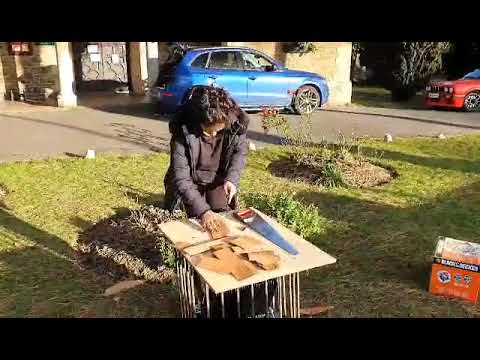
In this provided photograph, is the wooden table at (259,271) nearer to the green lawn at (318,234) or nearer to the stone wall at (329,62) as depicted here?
the green lawn at (318,234)

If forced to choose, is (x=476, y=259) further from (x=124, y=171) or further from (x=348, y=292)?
(x=124, y=171)

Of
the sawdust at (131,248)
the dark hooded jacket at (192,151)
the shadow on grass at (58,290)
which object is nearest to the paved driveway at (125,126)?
the sawdust at (131,248)

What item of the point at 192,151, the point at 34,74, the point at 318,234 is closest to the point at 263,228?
the point at 192,151

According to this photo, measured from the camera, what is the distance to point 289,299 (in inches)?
124

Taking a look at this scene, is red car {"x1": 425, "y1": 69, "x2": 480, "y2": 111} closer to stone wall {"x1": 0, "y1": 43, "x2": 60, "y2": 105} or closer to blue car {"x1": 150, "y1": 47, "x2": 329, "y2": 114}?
blue car {"x1": 150, "y1": 47, "x2": 329, "y2": 114}

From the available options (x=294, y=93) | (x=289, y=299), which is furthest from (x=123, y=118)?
(x=289, y=299)

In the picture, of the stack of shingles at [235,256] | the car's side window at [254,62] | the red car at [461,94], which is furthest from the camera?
the red car at [461,94]

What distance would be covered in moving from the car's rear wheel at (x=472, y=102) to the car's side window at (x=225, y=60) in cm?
640

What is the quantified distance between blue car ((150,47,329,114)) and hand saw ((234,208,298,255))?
23.7 ft

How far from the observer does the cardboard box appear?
12.2ft

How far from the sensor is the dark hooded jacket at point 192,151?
3.54 meters

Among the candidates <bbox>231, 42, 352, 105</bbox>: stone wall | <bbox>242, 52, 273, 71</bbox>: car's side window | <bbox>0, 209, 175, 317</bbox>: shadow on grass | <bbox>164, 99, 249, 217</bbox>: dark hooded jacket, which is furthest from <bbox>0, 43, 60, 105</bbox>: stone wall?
<bbox>164, 99, 249, 217</bbox>: dark hooded jacket

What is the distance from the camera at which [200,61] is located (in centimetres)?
1073

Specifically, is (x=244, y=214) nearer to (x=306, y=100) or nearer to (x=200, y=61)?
(x=200, y=61)
